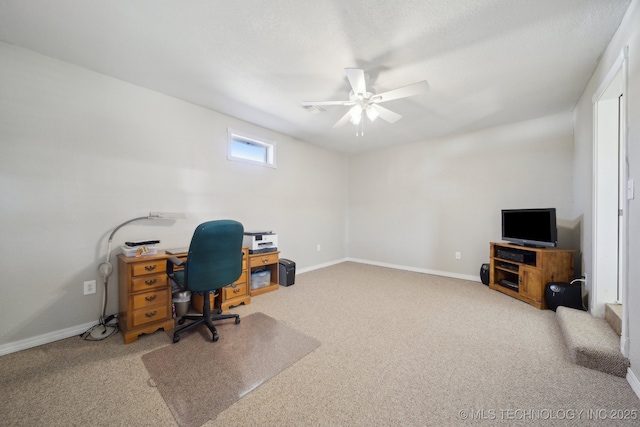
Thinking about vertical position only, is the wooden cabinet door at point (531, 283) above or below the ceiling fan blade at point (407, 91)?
below

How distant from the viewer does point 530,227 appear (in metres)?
3.07

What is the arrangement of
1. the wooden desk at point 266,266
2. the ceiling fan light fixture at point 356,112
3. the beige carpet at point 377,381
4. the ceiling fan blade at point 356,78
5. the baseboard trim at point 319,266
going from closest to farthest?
the beige carpet at point 377,381
the ceiling fan blade at point 356,78
the ceiling fan light fixture at point 356,112
the wooden desk at point 266,266
the baseboard trim at point 319,266

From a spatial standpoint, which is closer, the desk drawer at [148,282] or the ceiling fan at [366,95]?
the ceiling fan at [366,95]

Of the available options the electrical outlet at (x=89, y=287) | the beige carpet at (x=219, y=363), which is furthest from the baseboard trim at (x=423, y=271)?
the electrical outlet at (x=89, y=287)

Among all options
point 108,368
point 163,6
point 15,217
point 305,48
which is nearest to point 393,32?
point 305,48

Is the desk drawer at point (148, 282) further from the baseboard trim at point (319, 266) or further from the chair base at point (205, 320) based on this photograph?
the baseboard trim at point (319, 266)

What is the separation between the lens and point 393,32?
1.76 m

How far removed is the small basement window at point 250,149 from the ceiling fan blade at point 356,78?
6.75ft

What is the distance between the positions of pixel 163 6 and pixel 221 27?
0.37 m

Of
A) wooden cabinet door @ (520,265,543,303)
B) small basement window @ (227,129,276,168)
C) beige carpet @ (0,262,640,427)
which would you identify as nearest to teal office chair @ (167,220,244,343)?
beige carpet @ (0,262,640,427)

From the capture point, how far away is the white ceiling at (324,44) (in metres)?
1.58

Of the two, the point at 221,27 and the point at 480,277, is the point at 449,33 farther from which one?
the point at 480,277

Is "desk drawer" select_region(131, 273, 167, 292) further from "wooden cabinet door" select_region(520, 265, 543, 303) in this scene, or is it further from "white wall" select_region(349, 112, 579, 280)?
"wooden cabinet door" select_region(520, 265, 543, 303)

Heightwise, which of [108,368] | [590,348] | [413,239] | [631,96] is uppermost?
[631,96]
